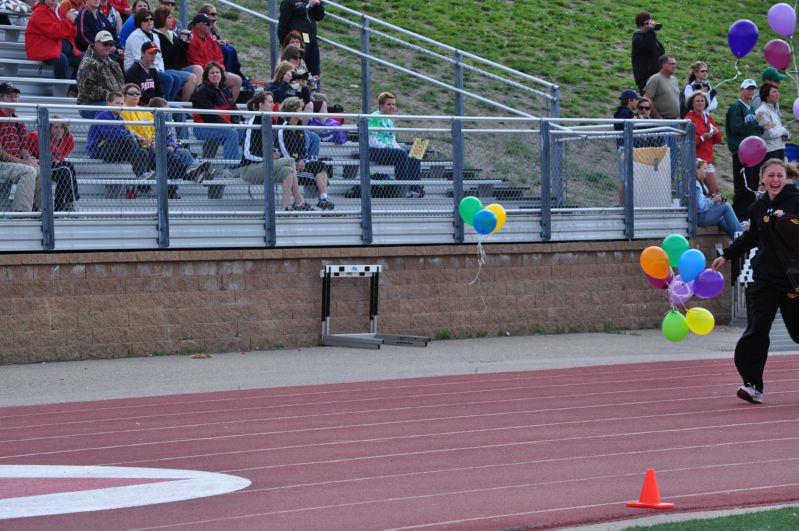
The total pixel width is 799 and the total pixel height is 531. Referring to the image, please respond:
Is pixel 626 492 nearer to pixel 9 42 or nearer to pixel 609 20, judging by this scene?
pixel 9 42

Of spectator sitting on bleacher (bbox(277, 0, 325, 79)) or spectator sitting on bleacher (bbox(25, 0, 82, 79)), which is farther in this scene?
spectator sitting on bleacher (bbox(277, 0, 325, 79))

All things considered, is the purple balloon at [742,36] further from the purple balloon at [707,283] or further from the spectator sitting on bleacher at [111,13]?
the spectator sitting on bleacher at [111,13]

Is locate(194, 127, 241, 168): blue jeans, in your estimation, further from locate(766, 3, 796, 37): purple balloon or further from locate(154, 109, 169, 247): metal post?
locate(766, 3, 796, 37): purple balloon

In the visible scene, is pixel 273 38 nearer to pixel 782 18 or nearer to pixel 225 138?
pixel 225 138

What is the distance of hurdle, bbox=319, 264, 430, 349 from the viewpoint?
52.1 feet

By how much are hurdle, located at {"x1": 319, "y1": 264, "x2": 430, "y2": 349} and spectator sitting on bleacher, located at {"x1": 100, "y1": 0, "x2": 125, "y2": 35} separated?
17.7ft

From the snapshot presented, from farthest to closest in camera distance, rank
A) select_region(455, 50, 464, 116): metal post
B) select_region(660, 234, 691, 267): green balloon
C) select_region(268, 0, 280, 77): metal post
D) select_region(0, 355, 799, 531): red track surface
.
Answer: select_region(268, 0, 280, 77): metal post, select_region(455, 50, 464, 116): metal post, select_region(660, 234, 691, 267): green balloon, select_region(0, 355, 799, 531): red track surface

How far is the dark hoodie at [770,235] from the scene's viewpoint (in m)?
11.5

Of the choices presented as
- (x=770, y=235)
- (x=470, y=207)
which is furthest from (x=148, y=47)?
(x=770, y=235)

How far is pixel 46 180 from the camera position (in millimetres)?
14195

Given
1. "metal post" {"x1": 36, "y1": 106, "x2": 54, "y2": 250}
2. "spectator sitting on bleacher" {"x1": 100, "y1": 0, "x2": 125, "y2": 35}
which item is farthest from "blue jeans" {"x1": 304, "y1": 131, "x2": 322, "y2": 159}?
"spectator sitting on bleacher" {"x1": 100, "y1": 0, "x2": 125, "y2": 35}

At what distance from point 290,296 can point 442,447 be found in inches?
249

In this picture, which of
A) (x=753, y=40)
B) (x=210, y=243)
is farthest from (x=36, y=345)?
(x=753, y=40)

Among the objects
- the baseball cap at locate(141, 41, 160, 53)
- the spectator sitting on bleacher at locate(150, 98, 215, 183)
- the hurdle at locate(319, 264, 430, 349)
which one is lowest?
the hurdle at locate(319, 264, 430, 349)
